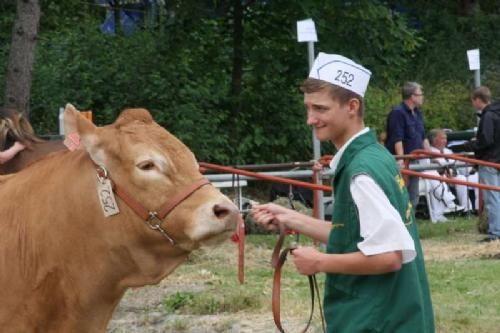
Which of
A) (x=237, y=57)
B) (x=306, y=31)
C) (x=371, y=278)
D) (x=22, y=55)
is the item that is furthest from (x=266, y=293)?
(x=237, y=57)

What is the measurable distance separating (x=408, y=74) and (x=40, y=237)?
26.6 meters

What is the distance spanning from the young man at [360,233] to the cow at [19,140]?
457 cm

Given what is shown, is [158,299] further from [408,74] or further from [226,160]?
[408,74]

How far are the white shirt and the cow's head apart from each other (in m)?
0.68

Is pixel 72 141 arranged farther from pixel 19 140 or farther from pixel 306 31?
pixel 306 31

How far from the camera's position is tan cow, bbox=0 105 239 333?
16.5ft

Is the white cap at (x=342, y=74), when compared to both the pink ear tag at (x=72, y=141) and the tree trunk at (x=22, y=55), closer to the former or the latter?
the pink ear tag at (x=72, y=141)

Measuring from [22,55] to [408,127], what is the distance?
17.7 ft

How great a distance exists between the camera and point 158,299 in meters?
10.5

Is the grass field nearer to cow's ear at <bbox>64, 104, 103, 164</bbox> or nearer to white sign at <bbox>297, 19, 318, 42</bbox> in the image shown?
white sign at <bbox>297, 19, 318, 42</bbox>

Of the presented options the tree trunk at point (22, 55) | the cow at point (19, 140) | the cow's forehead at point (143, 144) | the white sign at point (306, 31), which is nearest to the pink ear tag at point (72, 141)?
the cow's forehead at point (143, 144)

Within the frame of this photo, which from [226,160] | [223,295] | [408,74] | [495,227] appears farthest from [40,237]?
[408,74]

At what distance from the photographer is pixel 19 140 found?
938 centimetres

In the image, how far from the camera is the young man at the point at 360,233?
14.3ft
